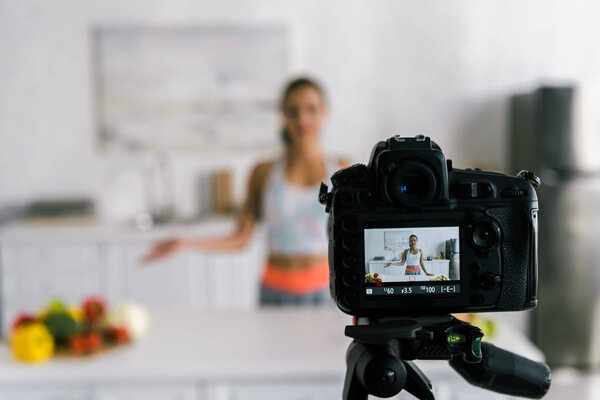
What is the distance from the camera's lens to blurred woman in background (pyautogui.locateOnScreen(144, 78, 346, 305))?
2.16 m

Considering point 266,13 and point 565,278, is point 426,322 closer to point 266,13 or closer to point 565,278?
point 565,278

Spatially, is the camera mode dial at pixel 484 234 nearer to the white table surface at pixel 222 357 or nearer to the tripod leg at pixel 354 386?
the tripod leg at pixel 354 386

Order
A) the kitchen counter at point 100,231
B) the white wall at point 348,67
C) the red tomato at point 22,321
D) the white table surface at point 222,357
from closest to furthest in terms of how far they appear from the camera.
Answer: the white table surface at point 222,357 → the red tomato at point 22,321 → the kitchen counter at point 100,231 → the white wall at point 348,67

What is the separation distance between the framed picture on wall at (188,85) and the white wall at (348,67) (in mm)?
82

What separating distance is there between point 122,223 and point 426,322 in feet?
10.7

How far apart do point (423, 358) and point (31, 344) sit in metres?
1.39

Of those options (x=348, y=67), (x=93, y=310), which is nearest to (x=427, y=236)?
(x=93, y=310)

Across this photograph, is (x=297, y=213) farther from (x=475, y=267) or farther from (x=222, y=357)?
(x=475, y=267)

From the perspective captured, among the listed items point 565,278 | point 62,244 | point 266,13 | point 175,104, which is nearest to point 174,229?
point 62,244

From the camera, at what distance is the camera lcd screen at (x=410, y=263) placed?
2.09 ft

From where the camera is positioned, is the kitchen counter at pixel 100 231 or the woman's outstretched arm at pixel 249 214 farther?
the kitchen counter at pixel 100 231

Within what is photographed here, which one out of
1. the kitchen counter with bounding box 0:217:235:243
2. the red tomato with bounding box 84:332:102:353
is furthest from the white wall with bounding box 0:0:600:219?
the red tomato with bounding box 84:332:102:353

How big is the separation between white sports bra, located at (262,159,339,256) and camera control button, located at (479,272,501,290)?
1.51 m

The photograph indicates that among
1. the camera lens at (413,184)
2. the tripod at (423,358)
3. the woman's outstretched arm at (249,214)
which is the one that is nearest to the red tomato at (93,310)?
the woman's outstretched arm at (249,214)
